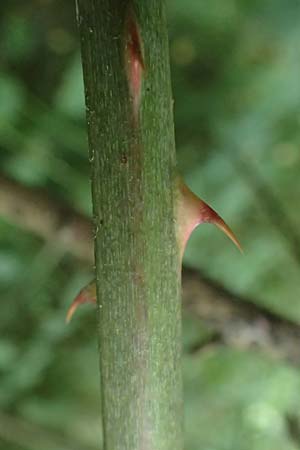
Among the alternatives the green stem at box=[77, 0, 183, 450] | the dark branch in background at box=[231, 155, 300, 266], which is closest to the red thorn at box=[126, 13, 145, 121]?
the green stem at box=[77, 0, 183, 450]

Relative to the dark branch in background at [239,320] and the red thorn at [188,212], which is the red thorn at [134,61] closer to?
the red thorn at [188,212]

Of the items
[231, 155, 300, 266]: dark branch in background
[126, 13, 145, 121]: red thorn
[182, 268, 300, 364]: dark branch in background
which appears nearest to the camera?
[126, 13, 145, 121]: red thorn

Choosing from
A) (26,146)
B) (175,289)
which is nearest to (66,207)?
(26,146)

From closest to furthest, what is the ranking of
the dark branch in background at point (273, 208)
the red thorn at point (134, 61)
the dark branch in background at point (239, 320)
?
the red thorn at point (134, 61), the dark branch in background at point (239, 320), the dark branch in background at point (273, 208)

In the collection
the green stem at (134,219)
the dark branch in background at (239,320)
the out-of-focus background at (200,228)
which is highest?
the out-of-focus background at (200,228)

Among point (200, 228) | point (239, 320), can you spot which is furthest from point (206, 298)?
point (200, 228)

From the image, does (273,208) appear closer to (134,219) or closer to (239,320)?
(239,320)

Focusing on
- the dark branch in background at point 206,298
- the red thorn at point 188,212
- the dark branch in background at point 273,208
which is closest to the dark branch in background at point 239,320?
the dark branch in background at point 206,298

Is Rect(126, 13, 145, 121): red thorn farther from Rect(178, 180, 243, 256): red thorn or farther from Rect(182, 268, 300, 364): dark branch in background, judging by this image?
Rect(182, 268, 300, 364): dark branch in background
